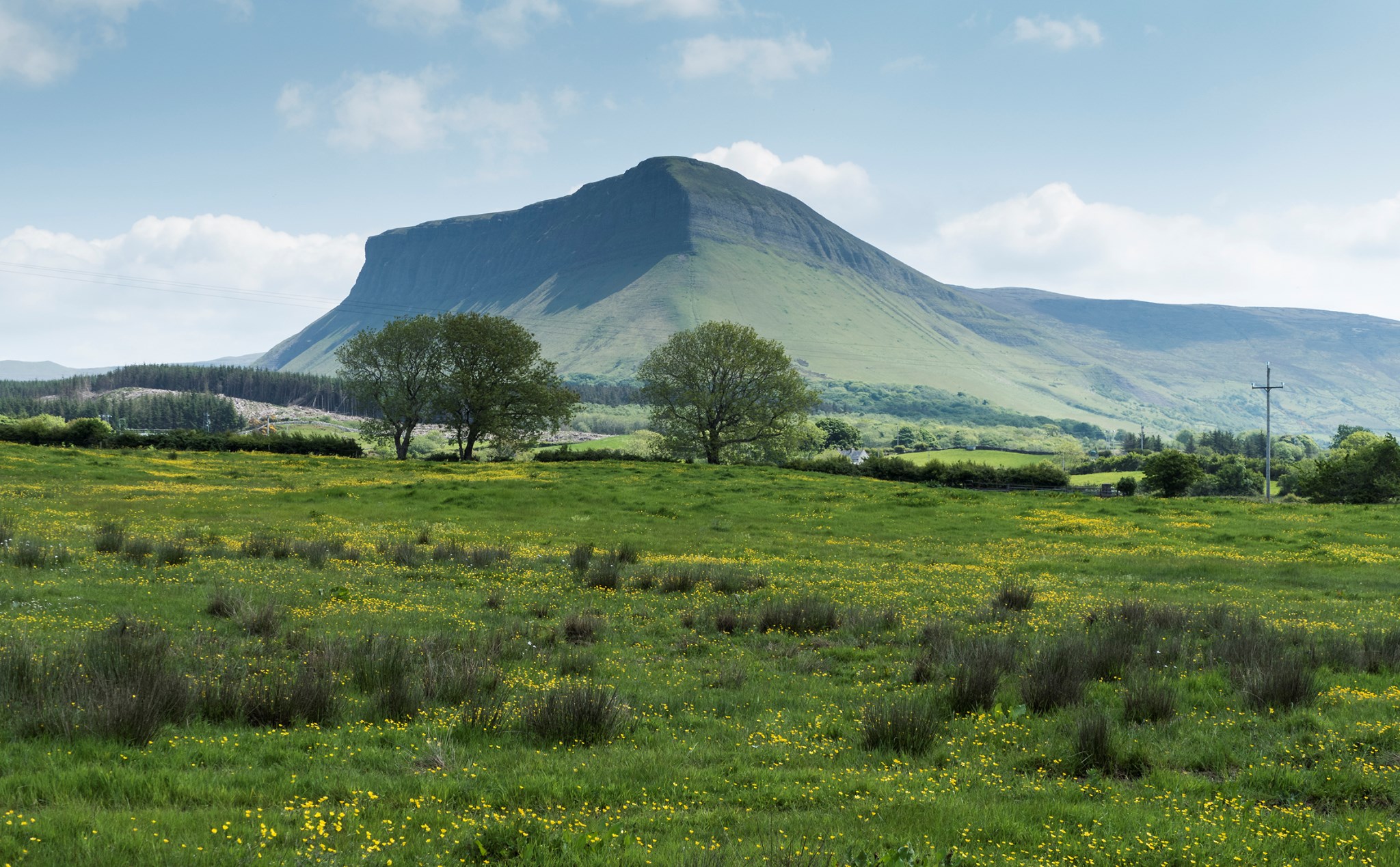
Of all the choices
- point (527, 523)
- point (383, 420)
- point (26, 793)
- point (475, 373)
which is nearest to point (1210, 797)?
point (26, 793)

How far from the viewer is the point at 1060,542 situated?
29656 mm

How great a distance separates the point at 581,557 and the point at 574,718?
12878 millimetres

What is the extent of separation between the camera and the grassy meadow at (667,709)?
6453 millimetres

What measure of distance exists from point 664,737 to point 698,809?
203cm

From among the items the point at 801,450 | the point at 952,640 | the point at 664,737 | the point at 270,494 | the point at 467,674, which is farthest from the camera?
the point at 801,450

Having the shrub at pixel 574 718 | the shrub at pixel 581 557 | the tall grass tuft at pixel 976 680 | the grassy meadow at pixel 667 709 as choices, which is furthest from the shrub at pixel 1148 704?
the shrub at pixel 581 557

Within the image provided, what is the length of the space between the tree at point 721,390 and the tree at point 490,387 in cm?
960

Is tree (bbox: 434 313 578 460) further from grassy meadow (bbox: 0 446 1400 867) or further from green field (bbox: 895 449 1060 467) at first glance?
green field (bbox: 895 449 1060 467)

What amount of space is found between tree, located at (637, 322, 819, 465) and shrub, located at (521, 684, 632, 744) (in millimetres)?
64458

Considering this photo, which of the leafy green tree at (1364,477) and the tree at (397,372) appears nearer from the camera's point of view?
the leafy green tree at (1364,477)

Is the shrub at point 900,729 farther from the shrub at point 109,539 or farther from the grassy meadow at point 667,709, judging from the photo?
the shrub at point 109,539

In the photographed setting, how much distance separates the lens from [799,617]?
15594 millimetres

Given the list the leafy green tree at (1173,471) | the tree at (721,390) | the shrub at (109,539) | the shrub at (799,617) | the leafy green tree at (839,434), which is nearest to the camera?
the shrub at (799,617)

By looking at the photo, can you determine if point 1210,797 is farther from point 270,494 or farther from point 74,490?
point 74,490
